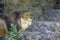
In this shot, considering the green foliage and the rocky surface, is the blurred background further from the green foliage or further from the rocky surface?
the rocky surface

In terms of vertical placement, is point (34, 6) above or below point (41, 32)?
above

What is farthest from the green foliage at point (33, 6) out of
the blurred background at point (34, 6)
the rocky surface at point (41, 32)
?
the rocky surface at point (41, 32)

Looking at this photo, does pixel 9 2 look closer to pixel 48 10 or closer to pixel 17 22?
pixel 17 22

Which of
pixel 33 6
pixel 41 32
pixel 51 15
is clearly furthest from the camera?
pixel 51 15

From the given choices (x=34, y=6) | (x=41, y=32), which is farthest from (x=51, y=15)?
(x=41, y=32)

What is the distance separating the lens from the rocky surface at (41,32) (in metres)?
4.21

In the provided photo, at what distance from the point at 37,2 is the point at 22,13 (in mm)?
1250

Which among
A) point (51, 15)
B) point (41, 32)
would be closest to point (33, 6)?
point (51, 15)

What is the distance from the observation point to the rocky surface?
4211mm

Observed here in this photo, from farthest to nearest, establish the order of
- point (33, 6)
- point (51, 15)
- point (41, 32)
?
point (51, 15)
point (33, 6)
point (41, 32)

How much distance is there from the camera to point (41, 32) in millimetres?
4375

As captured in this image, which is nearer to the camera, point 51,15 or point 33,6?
point 33,6

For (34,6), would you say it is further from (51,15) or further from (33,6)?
(51,15)

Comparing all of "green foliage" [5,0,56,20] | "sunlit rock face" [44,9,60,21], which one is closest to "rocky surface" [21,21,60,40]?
"green foliage" [5,0,56,20]
